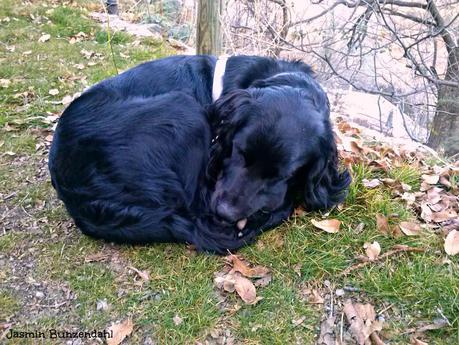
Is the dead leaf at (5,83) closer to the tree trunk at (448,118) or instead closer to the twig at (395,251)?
the twig at (395,251)

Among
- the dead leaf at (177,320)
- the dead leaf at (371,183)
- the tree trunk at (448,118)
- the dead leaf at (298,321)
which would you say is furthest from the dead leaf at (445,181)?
the tree trunk at (448,118)

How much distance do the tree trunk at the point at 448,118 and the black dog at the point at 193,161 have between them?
4.66m

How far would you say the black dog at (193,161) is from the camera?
90.8 inches

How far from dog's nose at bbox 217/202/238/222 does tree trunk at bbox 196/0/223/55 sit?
182cm

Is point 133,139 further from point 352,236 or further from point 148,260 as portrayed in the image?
point 352,236

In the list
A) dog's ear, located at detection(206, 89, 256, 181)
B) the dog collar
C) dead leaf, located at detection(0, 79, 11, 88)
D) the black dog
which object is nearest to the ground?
the black dog

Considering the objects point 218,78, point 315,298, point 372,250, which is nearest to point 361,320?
point 315,298

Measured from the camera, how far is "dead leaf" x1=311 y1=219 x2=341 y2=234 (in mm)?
2543

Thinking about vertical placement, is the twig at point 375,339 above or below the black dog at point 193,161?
below

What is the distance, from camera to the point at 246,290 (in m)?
2.27

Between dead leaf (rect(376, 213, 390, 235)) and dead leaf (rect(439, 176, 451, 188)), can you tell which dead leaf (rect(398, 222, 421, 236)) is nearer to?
dead leaf (rect(376, 213, 390, 235))

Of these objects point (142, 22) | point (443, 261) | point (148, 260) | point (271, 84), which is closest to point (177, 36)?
point (142, 22)

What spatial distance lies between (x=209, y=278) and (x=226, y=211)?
1.22ft

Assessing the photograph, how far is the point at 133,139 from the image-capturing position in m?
2.39
